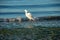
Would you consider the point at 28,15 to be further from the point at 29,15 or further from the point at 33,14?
the point at 33,14

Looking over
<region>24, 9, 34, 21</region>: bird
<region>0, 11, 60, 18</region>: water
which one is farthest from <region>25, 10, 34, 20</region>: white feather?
<region>0, 11, 60, 18</region>: water

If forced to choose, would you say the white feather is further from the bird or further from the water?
the water

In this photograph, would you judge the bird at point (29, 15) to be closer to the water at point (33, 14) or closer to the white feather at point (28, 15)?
the white feather at point (28, 15)

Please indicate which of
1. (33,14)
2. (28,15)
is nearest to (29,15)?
(28,15)

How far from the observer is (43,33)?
4.22 m

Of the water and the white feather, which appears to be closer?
the white feather

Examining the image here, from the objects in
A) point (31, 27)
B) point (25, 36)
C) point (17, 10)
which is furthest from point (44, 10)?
point (25, 36)

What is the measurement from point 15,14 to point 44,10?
635mm

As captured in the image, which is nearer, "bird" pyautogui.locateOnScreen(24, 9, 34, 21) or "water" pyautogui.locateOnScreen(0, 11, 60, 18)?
"bird" pyautogui.locateOnScreen(24, 9, 34, 21)

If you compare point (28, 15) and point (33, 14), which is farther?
point (33, 14)

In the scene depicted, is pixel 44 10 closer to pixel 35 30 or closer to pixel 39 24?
pixel 39 24

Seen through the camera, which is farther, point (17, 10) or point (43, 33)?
point (17, 10)

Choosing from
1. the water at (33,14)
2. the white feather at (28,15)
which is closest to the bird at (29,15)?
the white feather at (28,15)

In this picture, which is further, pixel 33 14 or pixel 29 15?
pixel 33 14
